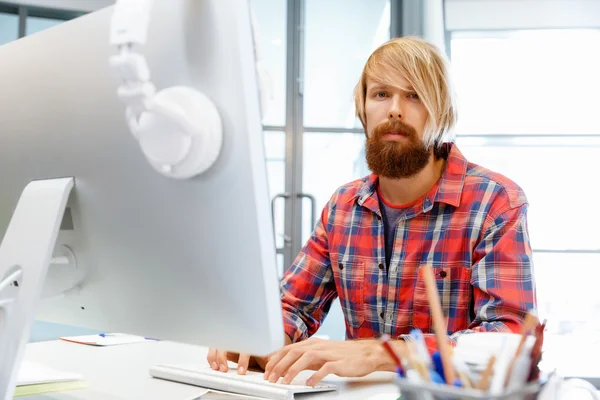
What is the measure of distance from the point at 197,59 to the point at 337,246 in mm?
948

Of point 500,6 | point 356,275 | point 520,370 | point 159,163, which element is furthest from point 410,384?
point 500,6

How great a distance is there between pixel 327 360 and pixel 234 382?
151 mm

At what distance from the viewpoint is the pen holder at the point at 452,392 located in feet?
1.23

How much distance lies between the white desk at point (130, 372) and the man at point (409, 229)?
24 cm

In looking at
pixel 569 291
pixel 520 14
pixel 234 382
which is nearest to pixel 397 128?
pixel 234 382

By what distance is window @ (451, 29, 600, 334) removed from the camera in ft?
11.5

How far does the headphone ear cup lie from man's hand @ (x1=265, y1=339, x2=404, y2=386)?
1.50ft

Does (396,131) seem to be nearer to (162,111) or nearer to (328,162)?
(162,111)

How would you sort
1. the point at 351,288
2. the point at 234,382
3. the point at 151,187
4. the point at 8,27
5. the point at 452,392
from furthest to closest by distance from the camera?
the point at 8,27, the point at 351,288, the point at 234,382, the point at 151,187, the point at 452,392

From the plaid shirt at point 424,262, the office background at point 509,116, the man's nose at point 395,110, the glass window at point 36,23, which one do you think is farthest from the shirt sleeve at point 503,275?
the glass window at point 36,23

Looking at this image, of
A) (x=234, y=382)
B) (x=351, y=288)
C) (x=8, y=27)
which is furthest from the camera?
(x=8, y=27)

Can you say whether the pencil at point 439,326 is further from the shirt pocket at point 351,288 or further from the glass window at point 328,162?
the glass window at point 328,162

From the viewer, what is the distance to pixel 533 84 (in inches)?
138

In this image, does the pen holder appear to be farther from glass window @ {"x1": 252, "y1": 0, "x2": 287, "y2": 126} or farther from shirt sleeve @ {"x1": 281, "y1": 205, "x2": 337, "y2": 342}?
glass window @ {"x1": 252, "y1": 0, "x2": 287, "y2": 126}
